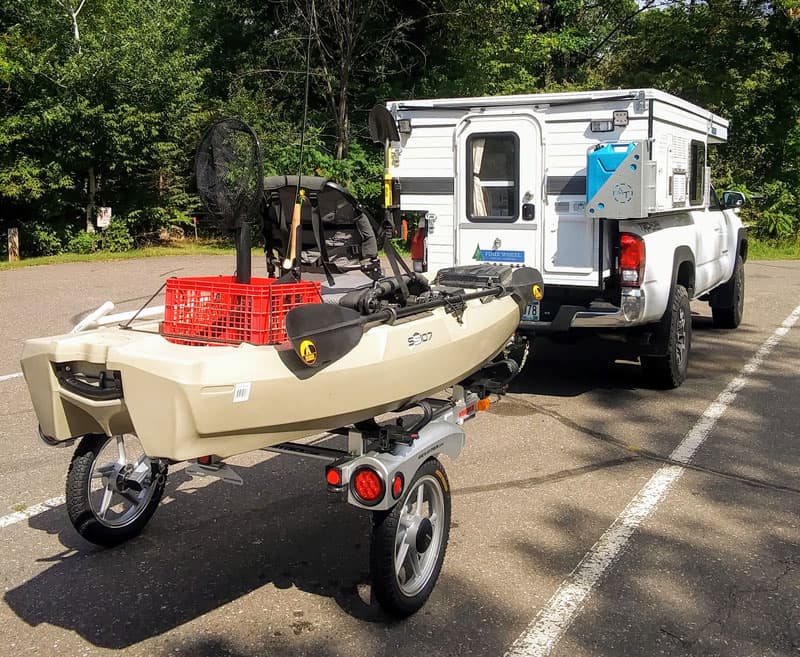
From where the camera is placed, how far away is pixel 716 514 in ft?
15.7

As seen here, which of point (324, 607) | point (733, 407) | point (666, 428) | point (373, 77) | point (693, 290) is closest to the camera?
point (324, 607)

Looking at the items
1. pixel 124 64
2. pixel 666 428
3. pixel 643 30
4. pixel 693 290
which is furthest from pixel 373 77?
pixel 666 428

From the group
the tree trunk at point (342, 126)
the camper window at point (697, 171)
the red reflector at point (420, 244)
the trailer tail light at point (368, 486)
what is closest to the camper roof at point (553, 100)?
the camper window at point (697, 171)

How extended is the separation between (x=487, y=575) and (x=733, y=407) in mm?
3904

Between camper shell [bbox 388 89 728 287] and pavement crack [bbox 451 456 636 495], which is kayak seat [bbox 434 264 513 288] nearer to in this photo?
pavement crack [bbox 451 456 636 495]

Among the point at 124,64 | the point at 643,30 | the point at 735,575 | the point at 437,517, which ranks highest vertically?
the point at 643,30

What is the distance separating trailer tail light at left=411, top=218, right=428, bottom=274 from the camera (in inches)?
314

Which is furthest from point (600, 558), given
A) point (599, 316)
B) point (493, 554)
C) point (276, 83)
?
point (276, 83)

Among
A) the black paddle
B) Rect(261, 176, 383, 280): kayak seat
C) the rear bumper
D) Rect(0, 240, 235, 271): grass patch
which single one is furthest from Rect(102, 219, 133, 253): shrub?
the black paddle

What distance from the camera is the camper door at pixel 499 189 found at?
7305 mm

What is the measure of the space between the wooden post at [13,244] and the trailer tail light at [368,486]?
65.4 feet

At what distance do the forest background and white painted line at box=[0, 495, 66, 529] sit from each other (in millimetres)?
15657

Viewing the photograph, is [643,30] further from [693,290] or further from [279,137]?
[693,290]

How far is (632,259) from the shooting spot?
681 cm
